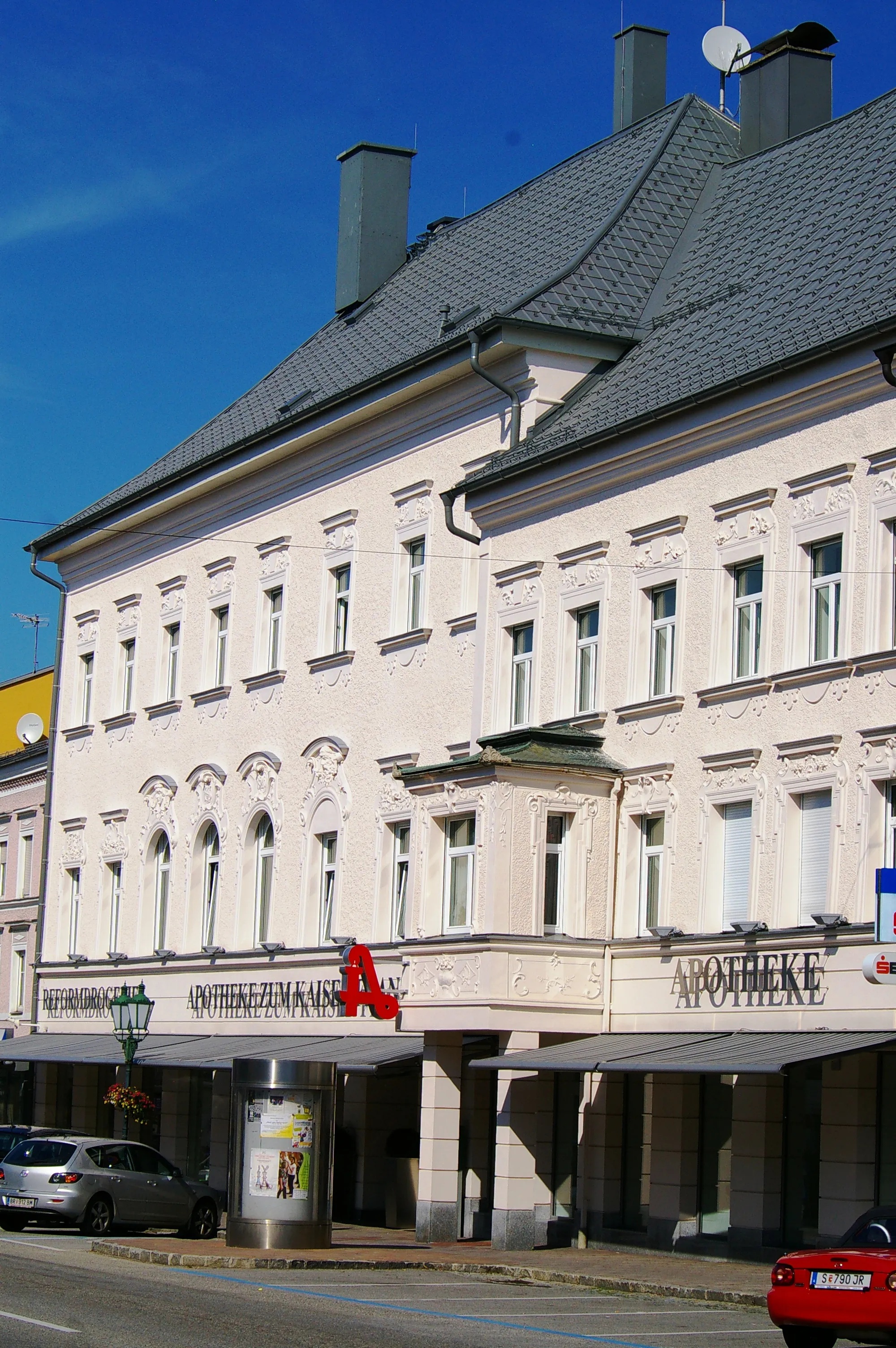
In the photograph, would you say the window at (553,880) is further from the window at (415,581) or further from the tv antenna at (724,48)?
the tv antenna at (724,48)

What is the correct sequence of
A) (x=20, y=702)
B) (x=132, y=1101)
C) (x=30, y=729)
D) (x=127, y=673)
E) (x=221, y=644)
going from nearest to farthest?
(x=132, y=1101), (x=221, y=644), (x=127, y=673), (x=30, y=729), (x=20, y=702)

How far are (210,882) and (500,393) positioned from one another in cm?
1298

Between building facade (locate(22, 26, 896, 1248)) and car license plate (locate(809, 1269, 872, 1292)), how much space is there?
593 centimetres

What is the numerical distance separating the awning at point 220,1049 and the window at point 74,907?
2.03 metres

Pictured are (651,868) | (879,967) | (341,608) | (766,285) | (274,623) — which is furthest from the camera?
(274,623)

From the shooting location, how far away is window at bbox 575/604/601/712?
3036 centimetres

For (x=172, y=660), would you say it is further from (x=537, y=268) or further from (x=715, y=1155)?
(x=715, y=1155)

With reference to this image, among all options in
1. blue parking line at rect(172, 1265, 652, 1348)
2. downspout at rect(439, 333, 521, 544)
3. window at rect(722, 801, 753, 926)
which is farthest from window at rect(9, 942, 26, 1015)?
window at rect(722, 801, 753, 926)

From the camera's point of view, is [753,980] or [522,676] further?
[522,676]

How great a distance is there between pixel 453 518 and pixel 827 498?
9.45 meters

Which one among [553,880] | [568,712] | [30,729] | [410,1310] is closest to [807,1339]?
[410,1310]

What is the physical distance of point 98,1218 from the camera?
29625 millimetres

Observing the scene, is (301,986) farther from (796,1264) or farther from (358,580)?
(796,1264)

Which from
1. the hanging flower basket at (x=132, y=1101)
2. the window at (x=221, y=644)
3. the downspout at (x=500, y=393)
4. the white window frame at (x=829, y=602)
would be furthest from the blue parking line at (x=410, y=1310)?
the window at (x=221, y=644)
